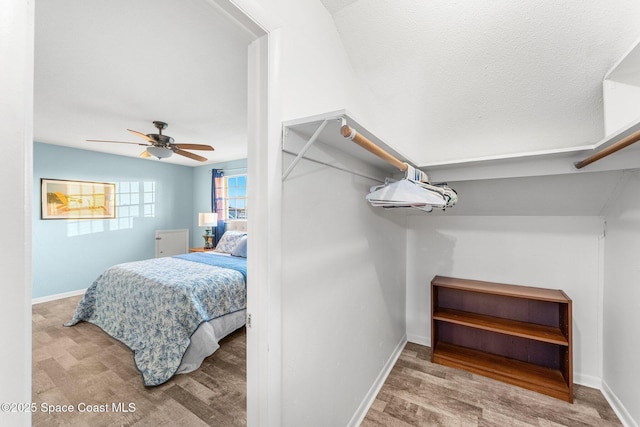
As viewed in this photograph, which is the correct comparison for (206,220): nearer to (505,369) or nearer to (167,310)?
(167,310)

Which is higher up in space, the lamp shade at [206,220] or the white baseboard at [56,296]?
the lamp shade at [206,220]

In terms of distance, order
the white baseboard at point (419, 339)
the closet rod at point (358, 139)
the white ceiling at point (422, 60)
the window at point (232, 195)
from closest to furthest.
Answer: the closet rod at point (358, 139), the white ceiling at point (422, 60), the white baseboard at point (419, 339), the window at point (232, 195)

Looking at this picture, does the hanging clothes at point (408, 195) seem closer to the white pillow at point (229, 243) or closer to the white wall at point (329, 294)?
the white wall at point (329, 294)

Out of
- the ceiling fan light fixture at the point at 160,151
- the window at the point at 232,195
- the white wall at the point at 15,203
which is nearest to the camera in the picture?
the white wall at the point at 15,203

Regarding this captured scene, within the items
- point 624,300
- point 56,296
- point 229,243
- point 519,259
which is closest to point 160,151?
point 229,243

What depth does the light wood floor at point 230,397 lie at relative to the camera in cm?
171

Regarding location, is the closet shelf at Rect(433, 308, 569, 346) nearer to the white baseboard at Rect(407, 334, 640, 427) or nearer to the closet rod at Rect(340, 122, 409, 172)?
the white baseboard at Rect(407, 334, 640, 427)

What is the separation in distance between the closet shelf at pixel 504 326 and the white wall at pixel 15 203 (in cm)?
250

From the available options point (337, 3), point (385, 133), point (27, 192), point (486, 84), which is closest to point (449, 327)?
point (385, 133)

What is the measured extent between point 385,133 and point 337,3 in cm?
92

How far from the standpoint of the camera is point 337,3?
145cm

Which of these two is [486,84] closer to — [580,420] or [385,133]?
[385,133]

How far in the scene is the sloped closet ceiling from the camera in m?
1.34

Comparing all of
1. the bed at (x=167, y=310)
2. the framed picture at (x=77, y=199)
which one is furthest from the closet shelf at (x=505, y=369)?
the framed picture at (x=77, y=199)
